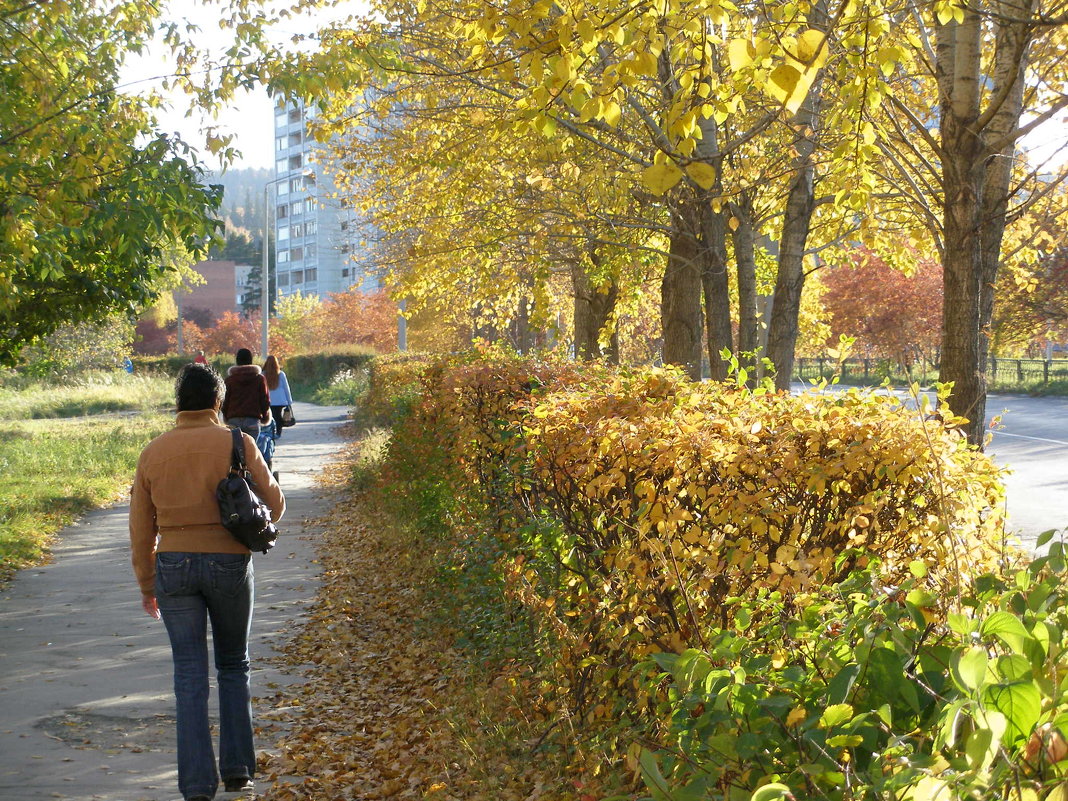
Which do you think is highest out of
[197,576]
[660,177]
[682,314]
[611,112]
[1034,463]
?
[611,112]

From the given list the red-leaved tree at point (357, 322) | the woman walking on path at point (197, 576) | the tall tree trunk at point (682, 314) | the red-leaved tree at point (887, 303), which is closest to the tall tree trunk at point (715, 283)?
the tall tree trunk at point (682, 314)

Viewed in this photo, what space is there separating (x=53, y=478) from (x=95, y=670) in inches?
408

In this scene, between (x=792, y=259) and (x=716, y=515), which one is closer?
(x=716, y=515)

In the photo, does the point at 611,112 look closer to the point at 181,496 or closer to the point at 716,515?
the point at 716,515

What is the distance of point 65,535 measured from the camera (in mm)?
12523

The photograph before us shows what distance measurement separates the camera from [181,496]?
188 inches

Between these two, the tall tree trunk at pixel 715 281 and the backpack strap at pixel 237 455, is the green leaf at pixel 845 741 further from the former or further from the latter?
the tall tree trunk at pixel 715 281

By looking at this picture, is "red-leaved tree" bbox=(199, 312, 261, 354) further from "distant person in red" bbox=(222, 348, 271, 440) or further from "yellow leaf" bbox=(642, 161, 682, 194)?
"yellow leaf" bbox=(642, 161, 682, 194)

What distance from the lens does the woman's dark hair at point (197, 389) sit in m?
5.00

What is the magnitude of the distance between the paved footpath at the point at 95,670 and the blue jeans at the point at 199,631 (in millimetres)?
345

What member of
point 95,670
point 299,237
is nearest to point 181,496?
point 95,670

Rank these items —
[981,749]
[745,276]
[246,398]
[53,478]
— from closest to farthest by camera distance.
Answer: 1. [981,749]
2. [745,276]
3. [246,398]
4. [53,478]

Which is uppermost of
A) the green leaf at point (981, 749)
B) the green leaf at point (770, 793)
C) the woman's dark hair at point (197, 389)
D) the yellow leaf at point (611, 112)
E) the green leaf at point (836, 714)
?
the yellow leaf at point (611, 112)

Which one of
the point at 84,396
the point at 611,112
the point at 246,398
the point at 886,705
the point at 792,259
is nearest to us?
the point at 886,705
